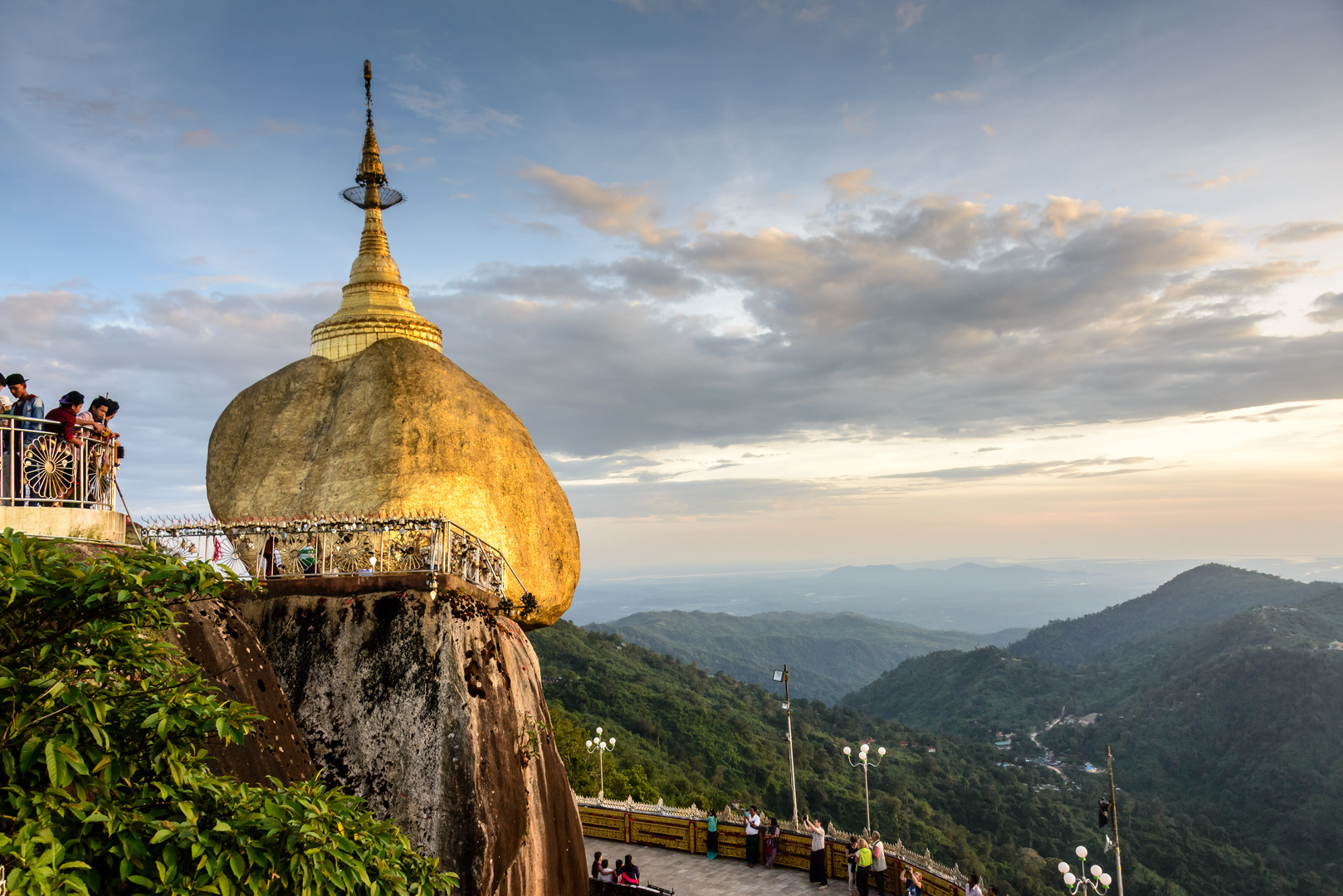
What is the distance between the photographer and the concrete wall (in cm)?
950

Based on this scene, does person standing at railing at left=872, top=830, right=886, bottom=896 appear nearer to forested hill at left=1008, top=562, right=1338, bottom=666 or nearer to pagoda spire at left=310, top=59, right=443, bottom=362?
pagoda spire at left=310, top=59, right=443, bottom=362

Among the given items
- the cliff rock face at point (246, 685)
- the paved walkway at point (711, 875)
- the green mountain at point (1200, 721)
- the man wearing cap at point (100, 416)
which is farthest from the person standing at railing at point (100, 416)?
the green mountain at point (1200, 721)

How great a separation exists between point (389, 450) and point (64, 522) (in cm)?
564

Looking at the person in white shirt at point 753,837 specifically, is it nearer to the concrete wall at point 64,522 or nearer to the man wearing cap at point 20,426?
the concrete wall at point 64,522

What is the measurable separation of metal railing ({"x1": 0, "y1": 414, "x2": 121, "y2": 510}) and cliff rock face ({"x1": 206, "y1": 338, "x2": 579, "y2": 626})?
437 centimetres

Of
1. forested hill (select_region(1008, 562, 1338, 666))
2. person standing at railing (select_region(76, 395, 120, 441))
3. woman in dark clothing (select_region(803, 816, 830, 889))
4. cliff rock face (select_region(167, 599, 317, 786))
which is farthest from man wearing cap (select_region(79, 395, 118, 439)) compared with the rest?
forested hill (select_region(1008, 562, 1338, 666))

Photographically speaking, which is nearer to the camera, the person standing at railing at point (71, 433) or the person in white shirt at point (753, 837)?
the person standing at railing at point (71, 433)

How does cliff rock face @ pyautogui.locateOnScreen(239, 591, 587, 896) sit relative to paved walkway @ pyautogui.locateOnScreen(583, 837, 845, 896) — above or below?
above

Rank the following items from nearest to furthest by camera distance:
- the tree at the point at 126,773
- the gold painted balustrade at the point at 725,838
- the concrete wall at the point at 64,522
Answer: the tree at the point at 126,773 → the concrete wall at the point at 64,522 → the gold painted balustrade at the point at 725,838

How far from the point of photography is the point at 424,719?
11141 millimetres

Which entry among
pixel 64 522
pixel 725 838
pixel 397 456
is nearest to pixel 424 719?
pixel 64 522

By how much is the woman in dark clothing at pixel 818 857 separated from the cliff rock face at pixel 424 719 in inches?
267

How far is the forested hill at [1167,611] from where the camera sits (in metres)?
169

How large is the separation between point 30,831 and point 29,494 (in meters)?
6.68
